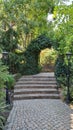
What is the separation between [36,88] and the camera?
754 inches

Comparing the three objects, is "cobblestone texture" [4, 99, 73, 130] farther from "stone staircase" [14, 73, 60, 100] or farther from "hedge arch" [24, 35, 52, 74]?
"hedge arch" [24, 35, 52, 74]

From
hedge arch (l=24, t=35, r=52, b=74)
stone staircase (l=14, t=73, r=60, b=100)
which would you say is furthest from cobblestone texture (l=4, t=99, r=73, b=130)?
hedge arch (l=24, t=35, r=52, b=74)

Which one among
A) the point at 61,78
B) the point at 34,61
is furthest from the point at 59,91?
the point at 34,61

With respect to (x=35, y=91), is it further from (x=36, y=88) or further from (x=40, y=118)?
(x=40, y=118)

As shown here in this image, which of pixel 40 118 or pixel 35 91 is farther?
pixel 35 91

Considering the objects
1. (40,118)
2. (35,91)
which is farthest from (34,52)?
(40,118)

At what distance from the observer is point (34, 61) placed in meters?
23.0

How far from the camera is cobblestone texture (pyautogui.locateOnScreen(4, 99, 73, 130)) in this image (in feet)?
30.7

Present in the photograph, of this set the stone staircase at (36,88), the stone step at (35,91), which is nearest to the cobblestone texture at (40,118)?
the stone staircase at (36,88)

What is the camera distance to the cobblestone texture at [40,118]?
30.7 ft

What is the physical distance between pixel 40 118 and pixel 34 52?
12358 millimetres

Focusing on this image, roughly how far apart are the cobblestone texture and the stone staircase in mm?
3783

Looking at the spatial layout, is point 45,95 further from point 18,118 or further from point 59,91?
point 18,118

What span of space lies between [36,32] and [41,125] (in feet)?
50.2
